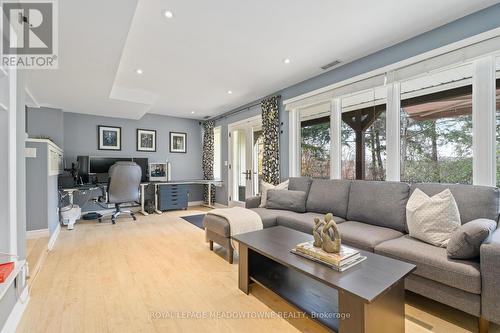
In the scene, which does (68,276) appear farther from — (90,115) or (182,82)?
(90,115)

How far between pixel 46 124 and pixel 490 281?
6346 mm

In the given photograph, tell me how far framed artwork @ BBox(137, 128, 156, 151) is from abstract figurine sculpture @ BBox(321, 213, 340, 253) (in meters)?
5.39

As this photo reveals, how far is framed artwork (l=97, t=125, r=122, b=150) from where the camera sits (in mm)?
5423

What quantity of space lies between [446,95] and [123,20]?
3.16 meters

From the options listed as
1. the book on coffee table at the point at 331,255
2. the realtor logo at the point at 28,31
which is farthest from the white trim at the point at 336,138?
the realtor logo at the point at 28,31

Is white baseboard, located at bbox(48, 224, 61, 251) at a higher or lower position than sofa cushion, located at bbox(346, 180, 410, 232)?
lower

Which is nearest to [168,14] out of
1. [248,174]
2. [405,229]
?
[405,229]

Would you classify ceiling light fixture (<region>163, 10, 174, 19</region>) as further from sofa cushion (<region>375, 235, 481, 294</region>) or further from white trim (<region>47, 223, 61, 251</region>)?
white trim (<region>47, 223, 61, 251</region>)

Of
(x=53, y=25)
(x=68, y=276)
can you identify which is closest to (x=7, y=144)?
(x=53, y=25)

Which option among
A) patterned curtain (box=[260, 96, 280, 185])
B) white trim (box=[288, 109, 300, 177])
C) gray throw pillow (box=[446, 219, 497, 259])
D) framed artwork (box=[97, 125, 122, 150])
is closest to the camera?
gray throw pillow (box=[446, 219, 497, 259])

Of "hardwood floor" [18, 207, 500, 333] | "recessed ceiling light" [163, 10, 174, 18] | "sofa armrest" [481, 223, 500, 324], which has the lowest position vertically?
"hardwood floor" [18, 207, 500, 333]

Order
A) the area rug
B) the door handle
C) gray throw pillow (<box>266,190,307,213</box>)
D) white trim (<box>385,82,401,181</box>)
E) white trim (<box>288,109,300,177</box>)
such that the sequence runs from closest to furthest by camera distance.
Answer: white trim (<box>385,82,401,181</box>), gray throw pillow (<box>266,190,307,213</box>), white trim (<box>288,109,300,177</box>), the area rug, the door handle

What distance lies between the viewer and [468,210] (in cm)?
202

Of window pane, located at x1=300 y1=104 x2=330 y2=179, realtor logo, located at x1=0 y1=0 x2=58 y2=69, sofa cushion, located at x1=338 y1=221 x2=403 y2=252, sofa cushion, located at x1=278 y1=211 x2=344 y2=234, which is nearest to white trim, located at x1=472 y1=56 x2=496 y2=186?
sofa cushion, located at x1=338 y1=221 x2=403 y2=252
